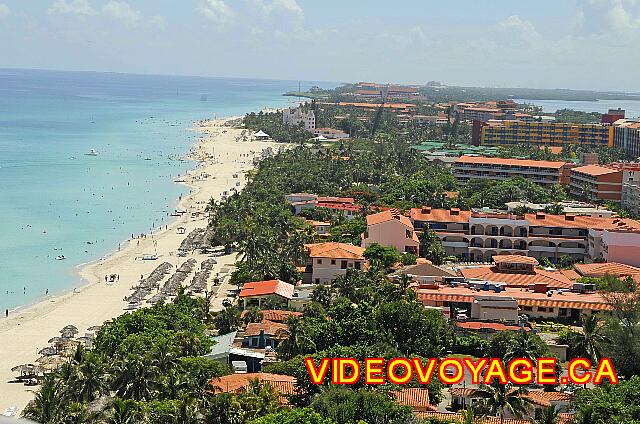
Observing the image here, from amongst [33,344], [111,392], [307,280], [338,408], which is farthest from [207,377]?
[307,280]

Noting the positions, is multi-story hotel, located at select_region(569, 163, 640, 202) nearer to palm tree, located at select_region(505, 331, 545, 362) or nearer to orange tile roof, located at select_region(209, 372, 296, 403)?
palm tree, located at select_region(505, 331, 545, 362)

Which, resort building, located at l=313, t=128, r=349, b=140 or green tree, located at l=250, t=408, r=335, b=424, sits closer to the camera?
green tree, located at l=250, t=408, r=335, b=424

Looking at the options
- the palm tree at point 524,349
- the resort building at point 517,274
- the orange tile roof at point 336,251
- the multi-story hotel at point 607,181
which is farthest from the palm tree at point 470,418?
the multi-story hotel at point 607,181

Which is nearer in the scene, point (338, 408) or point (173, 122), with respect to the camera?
point (338, 408)

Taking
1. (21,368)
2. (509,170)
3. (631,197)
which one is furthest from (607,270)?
(509,170)

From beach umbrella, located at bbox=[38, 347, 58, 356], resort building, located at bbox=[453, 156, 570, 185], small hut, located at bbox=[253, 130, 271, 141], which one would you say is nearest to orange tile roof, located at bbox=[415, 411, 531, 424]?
beach umbrella, located at bbox=[38, 347, 58, 356]

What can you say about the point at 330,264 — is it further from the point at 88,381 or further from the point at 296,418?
the point at 296,418

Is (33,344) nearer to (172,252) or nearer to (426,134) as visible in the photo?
(172,252)
